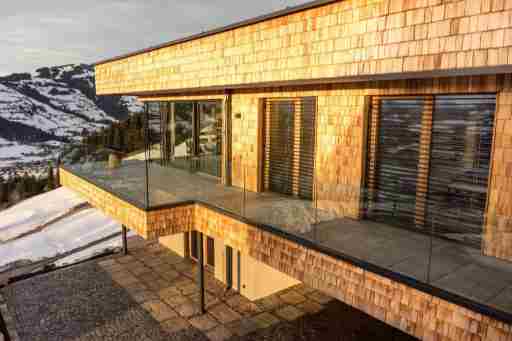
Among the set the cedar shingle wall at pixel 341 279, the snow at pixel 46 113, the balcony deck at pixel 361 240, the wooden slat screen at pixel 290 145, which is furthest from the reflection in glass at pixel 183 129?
the snow at pixel 46 113

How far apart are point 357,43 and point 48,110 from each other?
149523mm

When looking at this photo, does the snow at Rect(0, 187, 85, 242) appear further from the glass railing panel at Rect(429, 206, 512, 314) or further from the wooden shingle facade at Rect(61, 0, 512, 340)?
the glass railing panel at Rect(429, 206, 512, 314)

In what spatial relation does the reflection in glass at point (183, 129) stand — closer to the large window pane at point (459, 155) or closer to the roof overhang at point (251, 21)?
the roof overhang at point (251, 21)

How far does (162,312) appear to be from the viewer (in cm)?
964

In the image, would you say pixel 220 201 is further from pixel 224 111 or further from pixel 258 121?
pixel 224 111

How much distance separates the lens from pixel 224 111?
10320 mm

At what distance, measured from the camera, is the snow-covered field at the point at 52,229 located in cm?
1498

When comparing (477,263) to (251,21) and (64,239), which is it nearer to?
(251,21)

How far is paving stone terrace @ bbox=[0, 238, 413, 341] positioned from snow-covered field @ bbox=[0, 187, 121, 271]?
2.79m

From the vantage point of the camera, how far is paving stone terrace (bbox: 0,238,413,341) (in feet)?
28.5

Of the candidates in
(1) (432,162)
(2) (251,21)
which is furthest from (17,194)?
(1) (432,162)

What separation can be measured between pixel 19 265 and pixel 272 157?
35.8 feet

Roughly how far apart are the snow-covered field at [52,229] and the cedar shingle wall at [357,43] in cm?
977

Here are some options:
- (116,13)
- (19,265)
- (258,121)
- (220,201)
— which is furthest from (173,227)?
(116,13)
